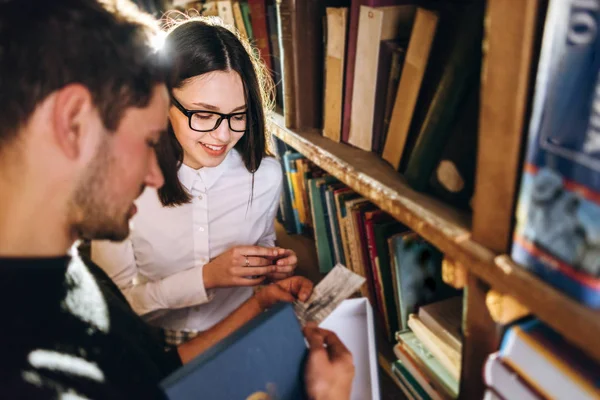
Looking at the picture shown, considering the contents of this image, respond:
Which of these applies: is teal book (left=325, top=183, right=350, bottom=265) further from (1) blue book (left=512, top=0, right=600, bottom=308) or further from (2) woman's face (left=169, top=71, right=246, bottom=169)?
(1) blue book (left=512, top=0, right=600, bottom=308)

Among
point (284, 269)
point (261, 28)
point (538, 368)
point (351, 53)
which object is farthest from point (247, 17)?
point (538, 368)

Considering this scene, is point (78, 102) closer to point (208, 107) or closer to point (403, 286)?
point (208, 107)

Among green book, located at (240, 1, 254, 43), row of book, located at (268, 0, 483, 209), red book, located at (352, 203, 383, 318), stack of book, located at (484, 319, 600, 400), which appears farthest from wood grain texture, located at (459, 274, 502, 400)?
green book, located at (240, 1, 254, 43)

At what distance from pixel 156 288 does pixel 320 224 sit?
525 mm

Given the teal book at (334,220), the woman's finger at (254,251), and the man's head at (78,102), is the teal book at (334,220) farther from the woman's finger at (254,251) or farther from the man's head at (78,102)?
the man's head at (78,102)

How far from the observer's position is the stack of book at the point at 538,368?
46 centimetres

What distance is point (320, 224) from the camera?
4.20 ft

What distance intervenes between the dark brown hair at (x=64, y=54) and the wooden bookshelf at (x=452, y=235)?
0.45 m

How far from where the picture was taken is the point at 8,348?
0.48 m

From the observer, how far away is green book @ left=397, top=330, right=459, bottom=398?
30.0 inches

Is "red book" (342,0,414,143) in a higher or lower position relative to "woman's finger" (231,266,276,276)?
higher

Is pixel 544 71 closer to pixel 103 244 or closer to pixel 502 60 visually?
pixel 502 60

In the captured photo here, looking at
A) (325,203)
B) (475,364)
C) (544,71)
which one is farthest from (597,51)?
(325,203)

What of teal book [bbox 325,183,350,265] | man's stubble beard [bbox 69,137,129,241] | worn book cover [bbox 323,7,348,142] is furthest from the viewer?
teal book [bbox 325,183,350,265]
